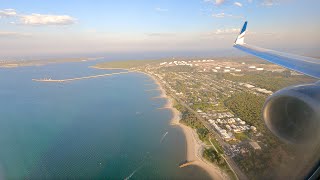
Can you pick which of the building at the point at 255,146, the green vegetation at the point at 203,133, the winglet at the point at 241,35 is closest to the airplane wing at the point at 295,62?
the winglet at the point at 241,35

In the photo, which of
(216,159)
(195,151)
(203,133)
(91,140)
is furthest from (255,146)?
(91,140)

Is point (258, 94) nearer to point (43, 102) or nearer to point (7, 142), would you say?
point (7, 142)

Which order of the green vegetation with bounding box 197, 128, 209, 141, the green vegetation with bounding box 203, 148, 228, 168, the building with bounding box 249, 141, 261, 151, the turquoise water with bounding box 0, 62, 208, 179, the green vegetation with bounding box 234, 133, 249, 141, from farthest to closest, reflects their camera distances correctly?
the green vegetation with bounding box 197, 128, 209, 141 → the green vegetation with bounding box 234, 133, 249, 141 → the turquoise water with bounding box 0, 62, 208, 179 → the green vegetation with bounding box 203, 148, 228, 168 → the building with bounding box 249, 141, 261, 151

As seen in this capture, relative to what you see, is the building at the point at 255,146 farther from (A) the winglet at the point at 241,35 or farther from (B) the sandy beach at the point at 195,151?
(A) the winglet at the point at 241,35

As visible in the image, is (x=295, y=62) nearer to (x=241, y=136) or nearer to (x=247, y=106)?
(x=241, y=136)

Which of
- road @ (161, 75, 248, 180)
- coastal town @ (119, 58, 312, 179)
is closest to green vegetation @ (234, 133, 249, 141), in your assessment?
coastal town @ (119, 58, 312, 179)

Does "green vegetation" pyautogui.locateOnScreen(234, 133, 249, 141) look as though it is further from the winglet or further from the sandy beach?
the winglet

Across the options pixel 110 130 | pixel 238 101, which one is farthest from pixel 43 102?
pixel 238 101
